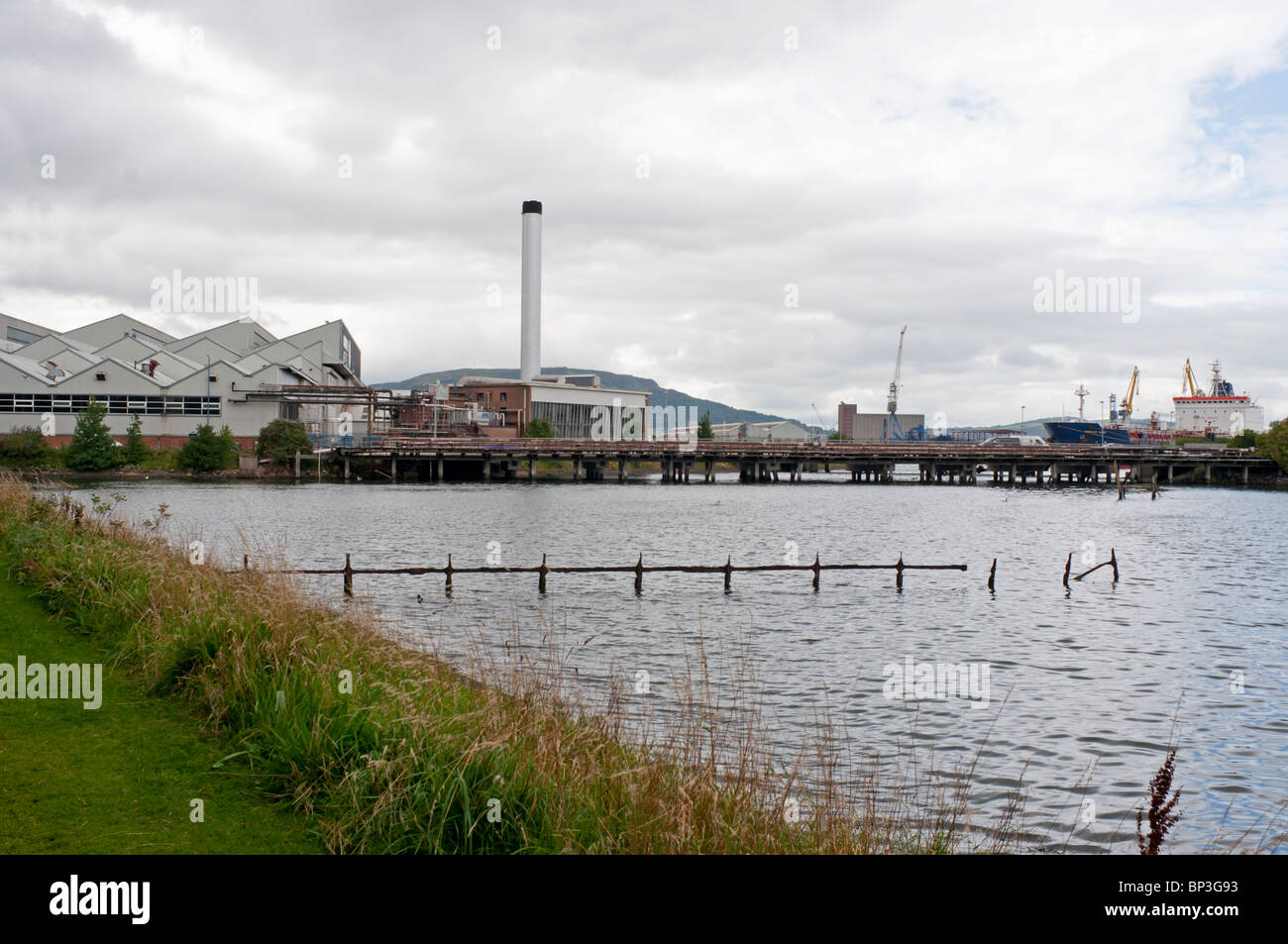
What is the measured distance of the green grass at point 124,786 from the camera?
24.0 feet

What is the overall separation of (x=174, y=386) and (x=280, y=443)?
14981 millimetres

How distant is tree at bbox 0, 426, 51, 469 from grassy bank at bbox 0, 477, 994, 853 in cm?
8482

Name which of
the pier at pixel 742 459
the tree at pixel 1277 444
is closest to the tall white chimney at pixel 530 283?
the pier at pixel 742 459

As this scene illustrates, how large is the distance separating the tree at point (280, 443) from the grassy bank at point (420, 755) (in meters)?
84.6

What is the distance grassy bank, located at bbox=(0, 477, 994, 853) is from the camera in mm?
7516

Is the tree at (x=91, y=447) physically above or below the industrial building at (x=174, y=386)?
below

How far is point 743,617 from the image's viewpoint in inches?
1010

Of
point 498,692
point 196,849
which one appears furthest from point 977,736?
point 196,849

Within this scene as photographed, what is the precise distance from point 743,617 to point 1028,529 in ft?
126

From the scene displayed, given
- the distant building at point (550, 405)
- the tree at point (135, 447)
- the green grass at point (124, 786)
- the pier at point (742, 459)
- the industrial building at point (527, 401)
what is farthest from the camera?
the distant building at point (550, 405)

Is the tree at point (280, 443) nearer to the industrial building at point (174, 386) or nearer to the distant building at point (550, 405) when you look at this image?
the industrial building at point (174, 386)

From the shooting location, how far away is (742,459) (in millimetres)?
124188
